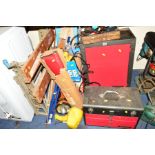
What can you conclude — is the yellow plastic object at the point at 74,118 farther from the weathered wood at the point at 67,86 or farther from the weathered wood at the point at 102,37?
the weathered wood at the point at 102,37

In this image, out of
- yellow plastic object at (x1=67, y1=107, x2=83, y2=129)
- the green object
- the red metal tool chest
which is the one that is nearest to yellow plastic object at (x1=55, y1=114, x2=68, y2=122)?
yellow plastic object at (x1=67, y1=107, x2=83, y2=129)

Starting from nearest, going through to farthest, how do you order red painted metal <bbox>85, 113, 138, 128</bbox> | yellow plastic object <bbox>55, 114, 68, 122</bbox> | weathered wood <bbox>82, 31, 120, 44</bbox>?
red painted metal <bbox>85, 113, 138, 128</bbox> → weathered wood <bbox>82, 31, 120, 44</bbox> → yellow plastic object <bbox>55, 114, 68, 122</bbox>

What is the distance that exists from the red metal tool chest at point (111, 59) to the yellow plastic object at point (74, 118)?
0.57m

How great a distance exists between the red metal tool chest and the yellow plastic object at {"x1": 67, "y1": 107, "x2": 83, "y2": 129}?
1.86 feet

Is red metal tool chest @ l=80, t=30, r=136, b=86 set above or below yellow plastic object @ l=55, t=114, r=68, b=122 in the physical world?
above

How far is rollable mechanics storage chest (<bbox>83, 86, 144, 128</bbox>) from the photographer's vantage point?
1781mm

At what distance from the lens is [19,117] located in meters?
2.12

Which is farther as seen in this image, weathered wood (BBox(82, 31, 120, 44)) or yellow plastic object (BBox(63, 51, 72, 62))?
yellow plastic object (BBox(63, 51, 72, 62))

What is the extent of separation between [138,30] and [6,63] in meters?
1.93

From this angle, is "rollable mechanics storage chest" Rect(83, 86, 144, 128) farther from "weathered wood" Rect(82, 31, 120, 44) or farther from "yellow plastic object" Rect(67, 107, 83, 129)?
"weathered wood" Rect(82, 31, 120, 44)

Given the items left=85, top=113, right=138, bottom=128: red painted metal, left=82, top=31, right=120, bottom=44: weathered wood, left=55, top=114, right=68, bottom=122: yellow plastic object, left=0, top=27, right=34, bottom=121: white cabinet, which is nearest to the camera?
left=0, top=27, right=34, bottom=121: white cabinet

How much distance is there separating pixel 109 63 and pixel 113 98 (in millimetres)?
575

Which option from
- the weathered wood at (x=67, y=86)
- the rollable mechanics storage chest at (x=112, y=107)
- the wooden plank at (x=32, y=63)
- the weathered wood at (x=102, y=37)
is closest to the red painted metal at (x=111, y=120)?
the rollable mechanics storage chest at (x=112, y=107)

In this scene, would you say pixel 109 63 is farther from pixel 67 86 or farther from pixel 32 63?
pixel 32 63
